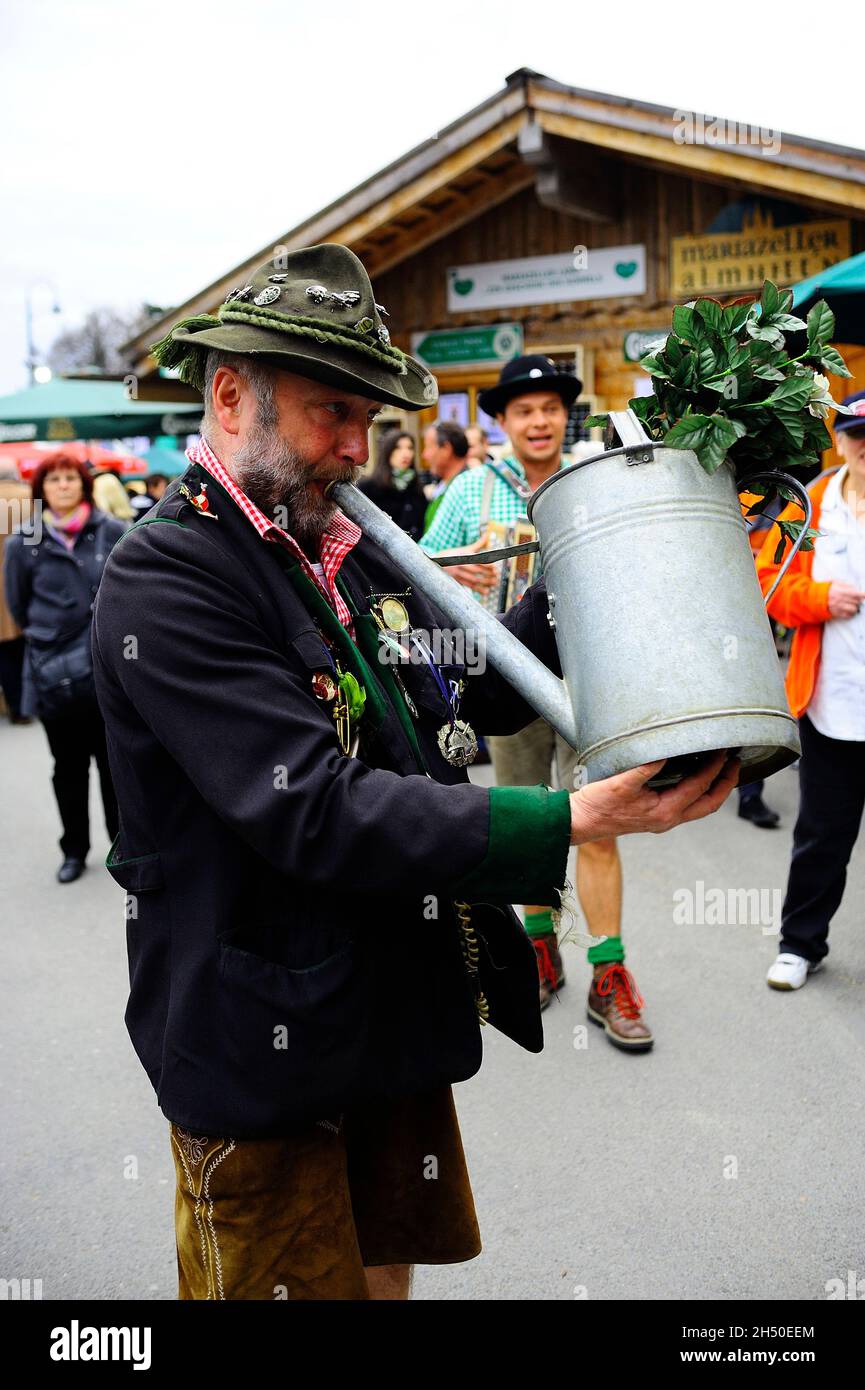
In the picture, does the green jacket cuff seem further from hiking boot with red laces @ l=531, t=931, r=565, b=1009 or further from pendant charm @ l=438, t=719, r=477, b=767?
hiking boot with red laces @ l=531, t=931, r=565, b=1009

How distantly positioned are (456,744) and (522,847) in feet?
1.29

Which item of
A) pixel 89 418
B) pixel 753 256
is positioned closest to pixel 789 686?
pixel 753 256

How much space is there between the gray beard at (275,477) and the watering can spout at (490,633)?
0.41 feet

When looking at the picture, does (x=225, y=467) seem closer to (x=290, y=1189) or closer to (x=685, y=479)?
(x=685, y=479)

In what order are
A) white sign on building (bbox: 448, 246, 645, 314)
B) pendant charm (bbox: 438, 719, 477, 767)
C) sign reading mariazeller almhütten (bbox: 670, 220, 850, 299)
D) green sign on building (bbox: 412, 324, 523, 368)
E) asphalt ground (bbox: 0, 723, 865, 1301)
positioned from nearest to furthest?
pendant charm (bbox: 438, 719, 477, 767), asphalt ground (bbox: 0, 723, 865, 1301), sign reading mariazeller almhütten (bbox: 670, 220, 850, 299), white sign on building (bbox: 448, 246, 645, 314), green sign on building (bbox: 412, 324, 523, 368)

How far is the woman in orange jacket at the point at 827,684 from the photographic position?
13.2ft

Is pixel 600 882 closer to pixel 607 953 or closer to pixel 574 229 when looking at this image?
pixel 607 953

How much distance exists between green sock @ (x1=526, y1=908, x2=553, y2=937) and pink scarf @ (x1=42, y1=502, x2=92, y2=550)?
325 centimetres

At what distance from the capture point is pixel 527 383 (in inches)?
162

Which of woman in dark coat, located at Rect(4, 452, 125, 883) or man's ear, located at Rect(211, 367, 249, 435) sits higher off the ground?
man's ear, located at Rect(211, 367, 249, 435)

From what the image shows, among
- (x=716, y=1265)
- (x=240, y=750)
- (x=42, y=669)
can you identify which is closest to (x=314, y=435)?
(x=240, y=750)

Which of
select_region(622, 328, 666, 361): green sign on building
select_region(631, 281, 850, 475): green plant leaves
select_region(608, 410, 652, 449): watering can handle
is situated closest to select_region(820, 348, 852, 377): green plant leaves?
select_region(631, 281, 850, 475): green plant leaves

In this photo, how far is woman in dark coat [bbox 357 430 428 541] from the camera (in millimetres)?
8953

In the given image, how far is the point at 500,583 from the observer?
4.14 metres
